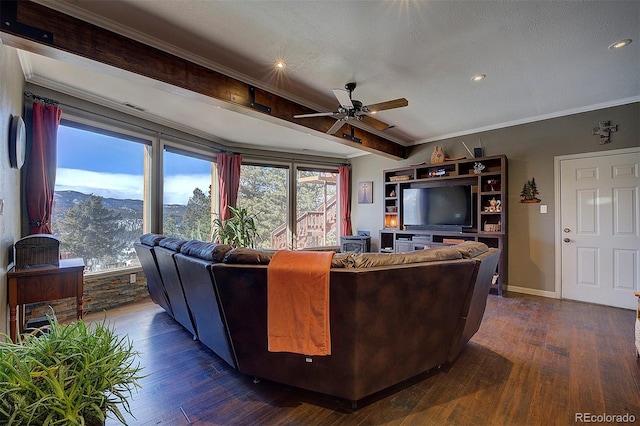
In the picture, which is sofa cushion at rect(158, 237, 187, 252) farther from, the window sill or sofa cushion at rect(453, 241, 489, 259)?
sofa cushion at rect(453, 241, 489, 259)

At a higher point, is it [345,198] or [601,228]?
[345,198]

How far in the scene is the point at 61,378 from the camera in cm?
91

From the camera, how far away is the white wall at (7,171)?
6.82 feet

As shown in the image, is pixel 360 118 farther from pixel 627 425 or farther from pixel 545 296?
pixel 545 296

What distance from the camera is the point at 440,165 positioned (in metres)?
4.94

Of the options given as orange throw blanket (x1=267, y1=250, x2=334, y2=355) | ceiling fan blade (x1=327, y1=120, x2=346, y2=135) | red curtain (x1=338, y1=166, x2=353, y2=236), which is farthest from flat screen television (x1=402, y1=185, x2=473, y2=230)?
orange throw blanket (x1=267, y1=250, x2=334, y2=355)

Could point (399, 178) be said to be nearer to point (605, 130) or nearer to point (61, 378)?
point (605, 130)

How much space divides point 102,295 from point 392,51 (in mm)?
4445

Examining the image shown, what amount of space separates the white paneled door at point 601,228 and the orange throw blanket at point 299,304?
168 inches

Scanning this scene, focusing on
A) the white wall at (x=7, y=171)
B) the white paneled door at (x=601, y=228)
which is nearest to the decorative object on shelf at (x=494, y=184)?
the white paneled door at (x=601, y=228)

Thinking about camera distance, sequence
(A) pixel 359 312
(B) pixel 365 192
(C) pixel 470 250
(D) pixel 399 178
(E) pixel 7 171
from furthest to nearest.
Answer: (B) pixel 365 192, (D) pixel 399 178, (E) pixel 7 171, (C) pixel 470 250, (A) pixel 359 312

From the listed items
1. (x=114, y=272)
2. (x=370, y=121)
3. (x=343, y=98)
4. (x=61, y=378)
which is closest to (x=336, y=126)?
(x=370, y=121)

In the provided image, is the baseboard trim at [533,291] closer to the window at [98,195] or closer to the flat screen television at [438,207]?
the flat screen television at [438,207]

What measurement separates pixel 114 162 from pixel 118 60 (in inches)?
81.1
